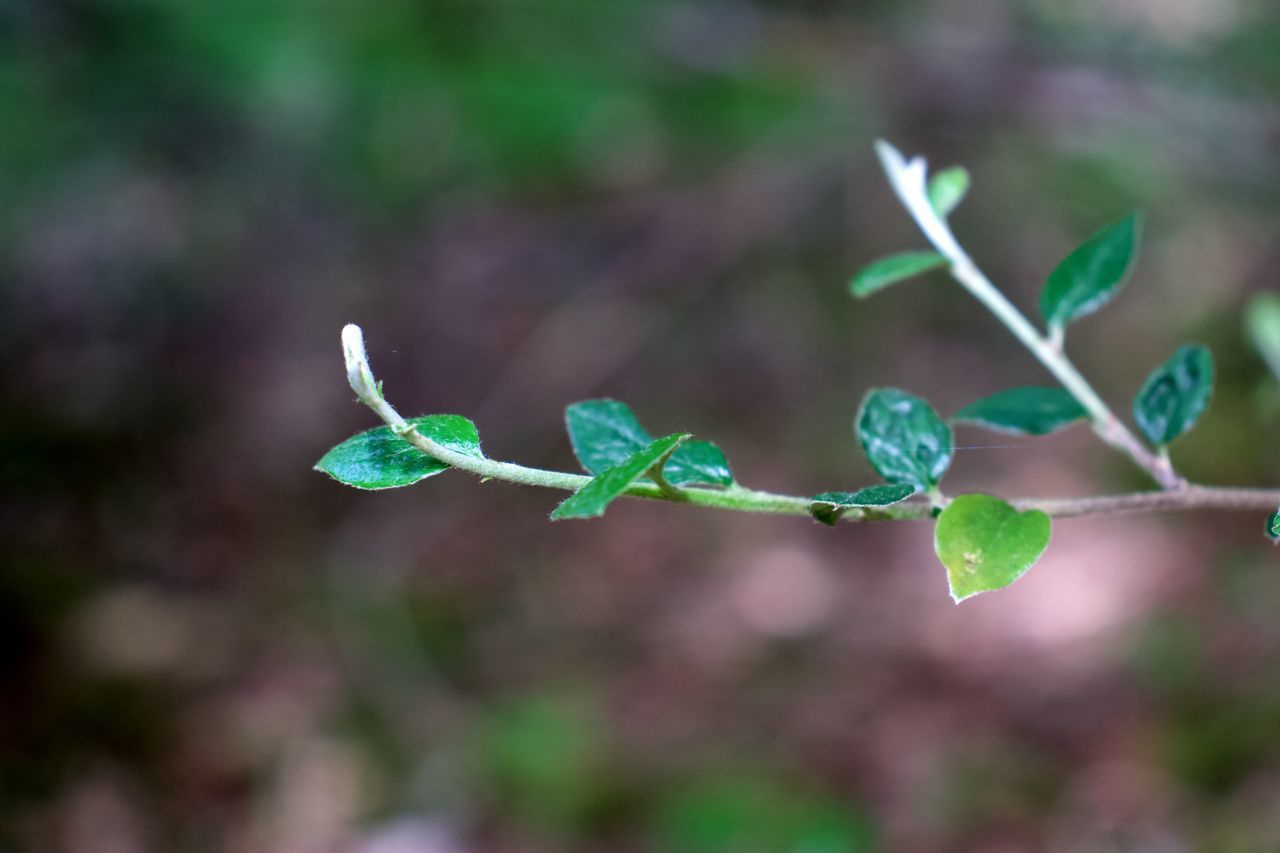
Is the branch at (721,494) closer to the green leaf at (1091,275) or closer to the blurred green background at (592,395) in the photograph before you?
the green leaf at (1091,275)

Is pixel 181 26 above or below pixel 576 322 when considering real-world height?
above

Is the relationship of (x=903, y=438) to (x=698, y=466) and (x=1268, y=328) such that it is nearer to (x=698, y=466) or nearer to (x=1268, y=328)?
(x=698, y=466)

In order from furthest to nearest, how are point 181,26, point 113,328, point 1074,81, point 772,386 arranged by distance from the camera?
point 113,328
point 772,386
point 1074,81
point 181,26

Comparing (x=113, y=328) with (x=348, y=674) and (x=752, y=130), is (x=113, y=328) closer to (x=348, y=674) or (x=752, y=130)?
(x=348, y=674)

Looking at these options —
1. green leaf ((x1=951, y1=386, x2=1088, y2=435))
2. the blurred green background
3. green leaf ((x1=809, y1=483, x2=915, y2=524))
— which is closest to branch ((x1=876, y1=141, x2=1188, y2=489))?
green leaf ((x1=951, y1=386, x2=1088, y2=435))

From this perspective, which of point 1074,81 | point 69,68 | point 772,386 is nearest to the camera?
point 69,68

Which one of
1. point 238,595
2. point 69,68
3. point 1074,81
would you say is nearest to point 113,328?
point 69,68

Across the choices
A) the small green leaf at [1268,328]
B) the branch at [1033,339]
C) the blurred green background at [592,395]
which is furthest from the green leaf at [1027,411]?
the blurred green background at [592,395]
